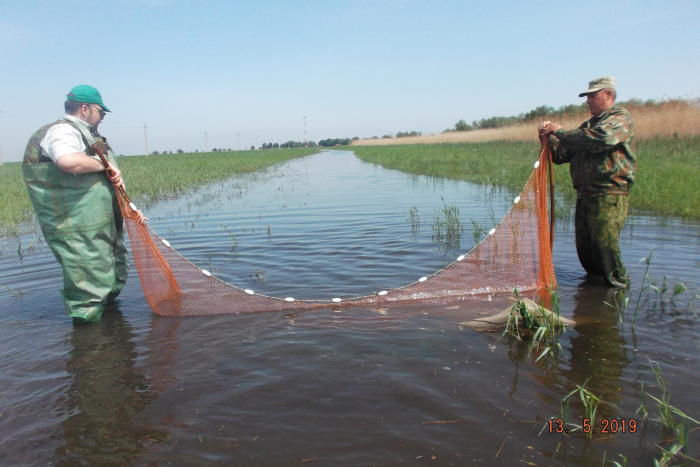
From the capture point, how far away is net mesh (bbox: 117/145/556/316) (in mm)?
4539

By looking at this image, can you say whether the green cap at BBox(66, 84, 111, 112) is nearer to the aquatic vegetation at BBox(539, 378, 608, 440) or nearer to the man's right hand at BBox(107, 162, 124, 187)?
the man's right hand at BBox(107, 162, 124, 187)

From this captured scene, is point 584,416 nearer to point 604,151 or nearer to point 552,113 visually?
point 604,151

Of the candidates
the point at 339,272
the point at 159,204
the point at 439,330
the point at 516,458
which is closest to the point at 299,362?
the point at 439,330

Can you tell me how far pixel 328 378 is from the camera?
3381 millimetres

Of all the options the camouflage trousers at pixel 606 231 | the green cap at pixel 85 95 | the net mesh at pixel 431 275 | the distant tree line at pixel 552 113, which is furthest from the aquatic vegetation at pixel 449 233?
the distant tree line at pixel 552 113

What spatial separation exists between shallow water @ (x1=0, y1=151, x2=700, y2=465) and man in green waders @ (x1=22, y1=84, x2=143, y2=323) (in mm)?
445

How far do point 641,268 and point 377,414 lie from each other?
4.44 metres

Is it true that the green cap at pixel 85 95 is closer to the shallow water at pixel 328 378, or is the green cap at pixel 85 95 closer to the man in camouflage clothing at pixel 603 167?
the shallow water at pixel 328 378

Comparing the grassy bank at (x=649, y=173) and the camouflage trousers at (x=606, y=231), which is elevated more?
the grassy bank at (x=649, y=173)

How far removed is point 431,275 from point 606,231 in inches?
75.5

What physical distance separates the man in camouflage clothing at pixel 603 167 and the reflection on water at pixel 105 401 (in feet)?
14.6

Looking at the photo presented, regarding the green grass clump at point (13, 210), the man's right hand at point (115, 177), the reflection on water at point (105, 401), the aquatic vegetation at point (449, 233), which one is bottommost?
the reflection on water at point (105, 401)

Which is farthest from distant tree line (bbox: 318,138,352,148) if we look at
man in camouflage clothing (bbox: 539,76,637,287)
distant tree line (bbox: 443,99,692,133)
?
man in camouflage clothing (bbox: 539,76,637,287)

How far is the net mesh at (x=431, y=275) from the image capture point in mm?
4539
